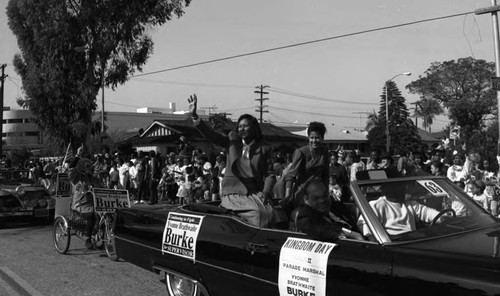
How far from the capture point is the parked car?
1043 cm

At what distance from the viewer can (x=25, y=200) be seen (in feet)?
35.1

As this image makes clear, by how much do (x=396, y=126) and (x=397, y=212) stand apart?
56784 mm

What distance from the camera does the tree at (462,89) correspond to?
1770 inches

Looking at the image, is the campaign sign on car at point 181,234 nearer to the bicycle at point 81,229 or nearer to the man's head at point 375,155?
the bicycle at point 81,229

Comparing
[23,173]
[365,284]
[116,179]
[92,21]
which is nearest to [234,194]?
[365,284]

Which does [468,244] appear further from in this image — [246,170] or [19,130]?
[19,130]

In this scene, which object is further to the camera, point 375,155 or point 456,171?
point 375,155

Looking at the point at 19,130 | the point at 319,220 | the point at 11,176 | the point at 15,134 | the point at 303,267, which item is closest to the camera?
the point at 303,267

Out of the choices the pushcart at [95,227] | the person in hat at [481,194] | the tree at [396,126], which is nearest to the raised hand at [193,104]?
the pushcart at [95,227]

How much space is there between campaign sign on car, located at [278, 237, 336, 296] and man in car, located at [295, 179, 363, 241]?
0.07m

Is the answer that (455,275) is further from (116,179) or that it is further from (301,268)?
(116,179)

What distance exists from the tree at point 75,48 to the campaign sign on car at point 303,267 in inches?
743

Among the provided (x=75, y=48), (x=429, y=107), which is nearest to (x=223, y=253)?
(x=75, y=48)

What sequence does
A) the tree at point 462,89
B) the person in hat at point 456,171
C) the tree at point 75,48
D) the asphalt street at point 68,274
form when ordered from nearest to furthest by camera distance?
the asphalt street at point 68,274 → the person in hat at point 456,171 → the tree at point 75,48 → the tree at point 462,89
